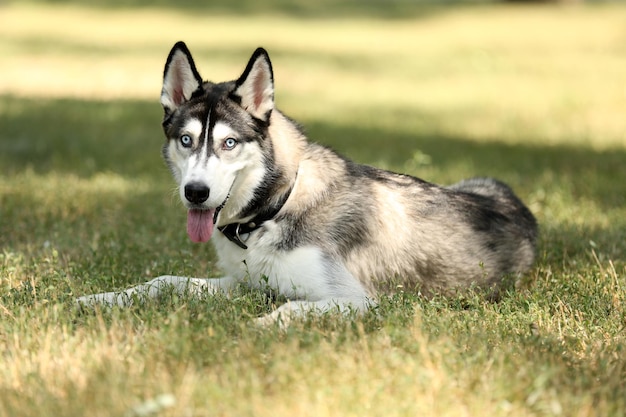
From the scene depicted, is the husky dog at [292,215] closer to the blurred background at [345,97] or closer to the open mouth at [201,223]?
the open mouth at [201,223]

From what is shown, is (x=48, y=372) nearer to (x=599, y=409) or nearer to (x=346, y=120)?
(x=599, y=409)

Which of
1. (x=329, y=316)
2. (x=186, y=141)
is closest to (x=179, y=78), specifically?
(x=186, y=141)

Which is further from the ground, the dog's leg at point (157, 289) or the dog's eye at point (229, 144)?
the dog's eye at point (229, 144)

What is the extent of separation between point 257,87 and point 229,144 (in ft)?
1.56

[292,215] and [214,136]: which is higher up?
[214,136]

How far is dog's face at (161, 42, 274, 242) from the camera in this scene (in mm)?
5137

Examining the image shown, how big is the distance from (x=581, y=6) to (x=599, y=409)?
37.4 meters

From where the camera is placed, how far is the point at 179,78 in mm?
5570

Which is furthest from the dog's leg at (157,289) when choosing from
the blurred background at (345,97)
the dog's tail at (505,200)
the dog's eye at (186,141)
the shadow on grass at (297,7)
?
the shadow on grass at (297,7)

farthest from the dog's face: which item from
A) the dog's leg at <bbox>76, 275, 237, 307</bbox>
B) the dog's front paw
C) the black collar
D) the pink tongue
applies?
the dog's front paw

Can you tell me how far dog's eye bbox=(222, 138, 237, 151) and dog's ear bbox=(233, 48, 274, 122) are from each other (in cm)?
29

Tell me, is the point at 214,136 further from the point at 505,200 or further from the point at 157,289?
the point at 505,200

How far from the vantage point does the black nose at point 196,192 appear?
5.04 m

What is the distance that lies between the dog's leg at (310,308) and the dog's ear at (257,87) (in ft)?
4.32
